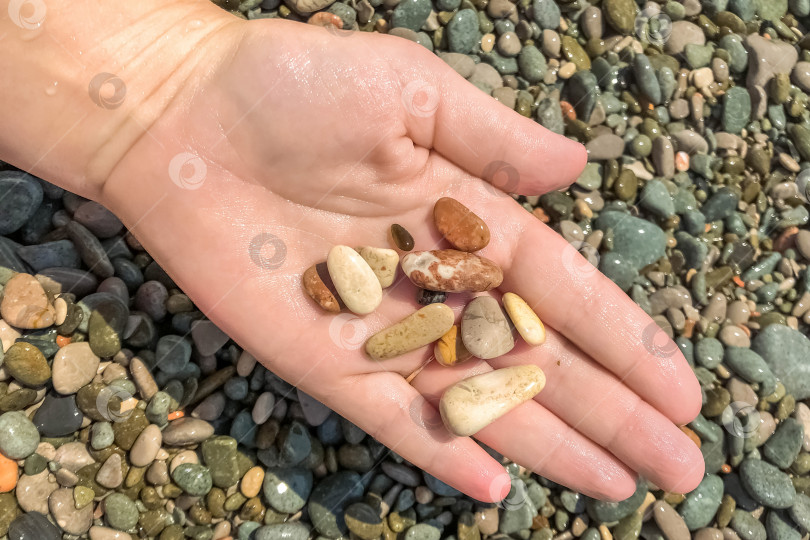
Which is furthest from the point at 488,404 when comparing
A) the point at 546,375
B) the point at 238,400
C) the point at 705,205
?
the point at 705,205

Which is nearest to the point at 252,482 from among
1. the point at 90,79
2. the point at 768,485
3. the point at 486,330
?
the point at 486,330

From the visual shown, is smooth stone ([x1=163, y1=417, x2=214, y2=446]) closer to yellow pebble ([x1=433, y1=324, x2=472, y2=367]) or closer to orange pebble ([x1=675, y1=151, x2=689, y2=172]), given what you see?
yellow pebble ([x1=433, y1=324, x2=472, y2=367])

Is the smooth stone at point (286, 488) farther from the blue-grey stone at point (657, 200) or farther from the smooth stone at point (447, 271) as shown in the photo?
the blue-grey stone at point (657, 200)

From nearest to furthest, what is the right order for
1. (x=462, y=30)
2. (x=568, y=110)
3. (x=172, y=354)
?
(x=172, y=354), (x=462, y=30), (x=568, y=110)

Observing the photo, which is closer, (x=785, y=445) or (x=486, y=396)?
(x=486, y=396)

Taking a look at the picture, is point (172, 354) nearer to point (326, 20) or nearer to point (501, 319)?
point (501, 319)

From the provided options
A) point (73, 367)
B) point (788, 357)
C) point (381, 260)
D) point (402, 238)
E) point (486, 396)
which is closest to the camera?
point (486, 396)

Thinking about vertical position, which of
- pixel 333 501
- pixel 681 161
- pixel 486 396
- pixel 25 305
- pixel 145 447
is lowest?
pixel 333 501
